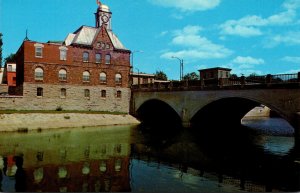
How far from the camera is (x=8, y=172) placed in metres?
19.1

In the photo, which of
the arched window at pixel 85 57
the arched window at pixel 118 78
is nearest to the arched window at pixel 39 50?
the arched window at pixel 85 57

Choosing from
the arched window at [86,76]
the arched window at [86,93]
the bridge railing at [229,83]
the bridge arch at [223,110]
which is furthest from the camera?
the arched window at [86,76]

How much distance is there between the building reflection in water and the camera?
1617 cm

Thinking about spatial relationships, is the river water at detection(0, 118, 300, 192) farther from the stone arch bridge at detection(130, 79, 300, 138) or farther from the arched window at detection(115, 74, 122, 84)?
the arched window at detection(115, 74, 122, 84)

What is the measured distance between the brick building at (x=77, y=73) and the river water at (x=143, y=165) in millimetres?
22299

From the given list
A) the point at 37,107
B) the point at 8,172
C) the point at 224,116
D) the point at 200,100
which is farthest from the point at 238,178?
the point at 37,107

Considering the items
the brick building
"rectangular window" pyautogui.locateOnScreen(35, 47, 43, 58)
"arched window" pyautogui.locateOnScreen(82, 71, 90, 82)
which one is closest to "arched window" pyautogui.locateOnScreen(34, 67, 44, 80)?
the brick building

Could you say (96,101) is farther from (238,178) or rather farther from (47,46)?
(238,178)

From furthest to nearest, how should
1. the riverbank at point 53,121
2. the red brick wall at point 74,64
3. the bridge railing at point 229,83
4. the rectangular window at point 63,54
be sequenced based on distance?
the rectangular window at point 63,54
the red brick wall at point 74,64
the riverbank at point 53,121
the bridge railing at point 229,83

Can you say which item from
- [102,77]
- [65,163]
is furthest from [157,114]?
[65,163]

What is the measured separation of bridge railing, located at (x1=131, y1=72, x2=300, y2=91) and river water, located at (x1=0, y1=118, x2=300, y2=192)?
7.39 metres

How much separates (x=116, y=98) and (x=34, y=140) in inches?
1243

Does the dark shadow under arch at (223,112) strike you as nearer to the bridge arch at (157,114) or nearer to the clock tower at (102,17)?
the bridge arch at (157,114)

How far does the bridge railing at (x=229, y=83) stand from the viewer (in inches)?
1388
